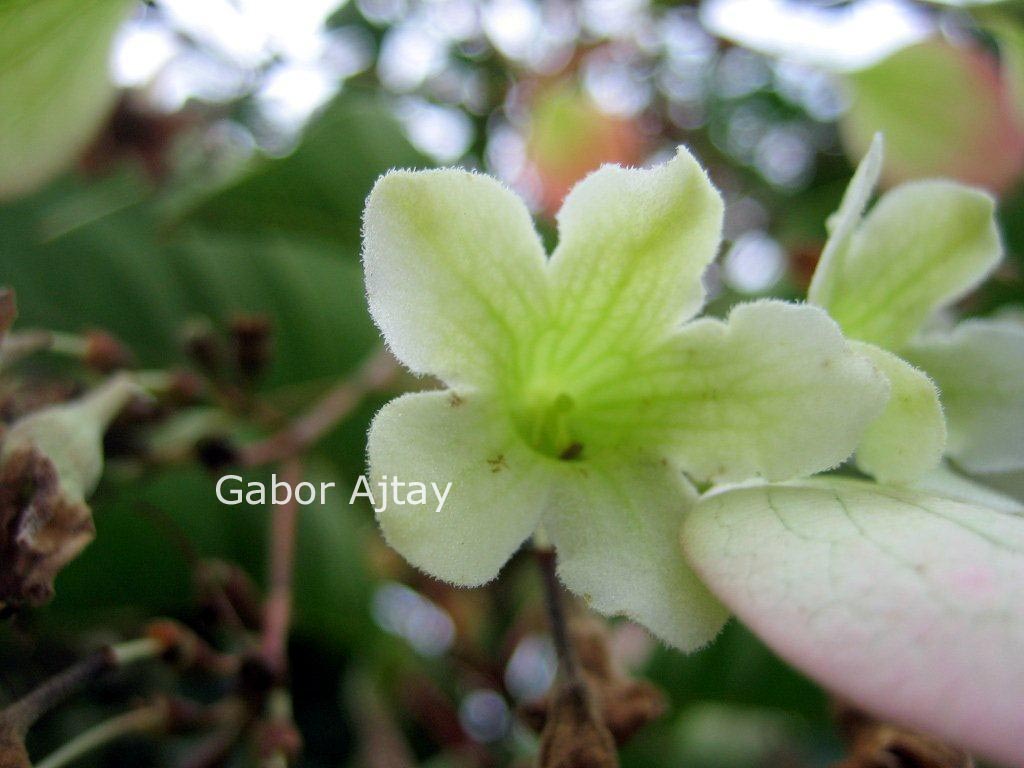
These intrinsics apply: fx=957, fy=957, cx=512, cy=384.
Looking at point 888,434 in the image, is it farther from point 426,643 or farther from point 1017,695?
point 426,643

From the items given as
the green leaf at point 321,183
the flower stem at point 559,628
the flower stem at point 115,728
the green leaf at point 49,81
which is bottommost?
the flower stem at point 115,728

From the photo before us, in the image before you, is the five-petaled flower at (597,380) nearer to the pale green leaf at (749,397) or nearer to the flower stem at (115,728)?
the pale green leaf at (749,397)

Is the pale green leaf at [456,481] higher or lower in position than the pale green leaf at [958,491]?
higher

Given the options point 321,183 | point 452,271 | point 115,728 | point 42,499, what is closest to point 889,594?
point 452,271

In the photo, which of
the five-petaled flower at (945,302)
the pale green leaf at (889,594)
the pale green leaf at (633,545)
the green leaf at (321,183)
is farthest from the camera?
the green leaf at (321,183)

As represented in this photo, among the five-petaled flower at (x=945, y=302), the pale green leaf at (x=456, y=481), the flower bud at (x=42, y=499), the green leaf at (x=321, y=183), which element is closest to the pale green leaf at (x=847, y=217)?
the five-petaled flower at (x=945, y=302)

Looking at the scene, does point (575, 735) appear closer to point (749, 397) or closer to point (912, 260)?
point (749, 397)

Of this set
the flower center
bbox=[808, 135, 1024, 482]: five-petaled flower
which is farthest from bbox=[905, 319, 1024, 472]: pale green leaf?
the flower center
